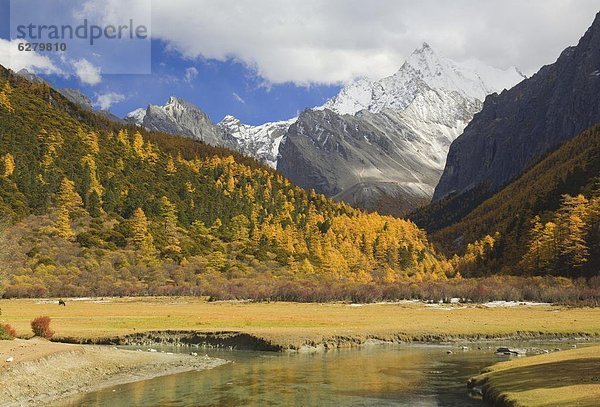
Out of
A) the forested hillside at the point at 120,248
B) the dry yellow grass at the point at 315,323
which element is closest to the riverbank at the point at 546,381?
the dry yellow grass at the point at 315,323

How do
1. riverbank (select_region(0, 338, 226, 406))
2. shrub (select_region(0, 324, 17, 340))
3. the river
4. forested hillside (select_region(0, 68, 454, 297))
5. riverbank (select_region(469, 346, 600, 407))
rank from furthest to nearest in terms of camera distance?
forested hillside (select_region(0, 68, 454, 297))
shrub (select_region(0, 324, 17, 340))
riverbank (select_region(0, 338, 226, 406))
the river
riverbank (select_region(469, 346, 600, 407))

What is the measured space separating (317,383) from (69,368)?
18.1 metres

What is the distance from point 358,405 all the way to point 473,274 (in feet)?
568

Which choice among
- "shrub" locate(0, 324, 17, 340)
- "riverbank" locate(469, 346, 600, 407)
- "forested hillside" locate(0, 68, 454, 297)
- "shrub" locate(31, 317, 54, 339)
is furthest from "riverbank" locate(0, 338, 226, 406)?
"forested hillside" locate(0, 68, 454, 297)

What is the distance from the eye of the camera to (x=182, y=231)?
189000 mm

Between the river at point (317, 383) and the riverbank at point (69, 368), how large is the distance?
1.81m

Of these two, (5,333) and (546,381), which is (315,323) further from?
(546,381)

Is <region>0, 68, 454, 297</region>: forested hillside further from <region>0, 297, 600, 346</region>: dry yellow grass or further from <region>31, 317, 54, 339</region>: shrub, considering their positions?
<region>31, 317, 54, 339</region>: shrub

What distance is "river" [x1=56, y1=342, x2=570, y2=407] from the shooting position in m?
35.0

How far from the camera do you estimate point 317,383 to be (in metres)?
40.4

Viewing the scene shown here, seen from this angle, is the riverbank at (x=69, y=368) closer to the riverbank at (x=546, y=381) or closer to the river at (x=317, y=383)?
the river at (x=317, y=383)

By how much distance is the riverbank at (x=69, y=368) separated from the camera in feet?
118

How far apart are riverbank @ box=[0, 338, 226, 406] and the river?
1.81m

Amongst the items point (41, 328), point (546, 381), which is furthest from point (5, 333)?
point (546, 381)
